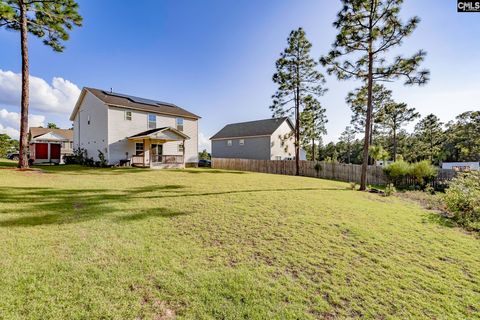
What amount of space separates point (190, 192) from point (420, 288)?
7690mm

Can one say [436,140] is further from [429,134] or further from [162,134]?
[162,134]

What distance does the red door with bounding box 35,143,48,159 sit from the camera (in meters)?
23.3

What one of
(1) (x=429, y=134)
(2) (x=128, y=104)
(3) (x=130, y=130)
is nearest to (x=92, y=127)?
(3) (x=130, y=130)

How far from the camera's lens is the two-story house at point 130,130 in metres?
19.6

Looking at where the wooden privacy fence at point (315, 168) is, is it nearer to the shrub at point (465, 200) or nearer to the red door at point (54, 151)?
the shrub at point (465, 200)

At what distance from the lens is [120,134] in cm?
2000

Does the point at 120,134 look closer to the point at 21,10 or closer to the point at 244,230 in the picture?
the point at 21,10

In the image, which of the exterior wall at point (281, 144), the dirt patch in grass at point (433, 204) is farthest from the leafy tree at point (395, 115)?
the dirt patch in grass at point (433, 204)

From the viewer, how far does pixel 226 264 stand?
12.3 ft

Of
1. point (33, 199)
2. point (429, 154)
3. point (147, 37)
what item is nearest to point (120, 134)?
point (147, 37)

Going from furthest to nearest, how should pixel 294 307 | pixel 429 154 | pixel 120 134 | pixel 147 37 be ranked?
1. pixel 429 154
2. pixel 120 134
3. pixel 147 37
4. pixel 294 307

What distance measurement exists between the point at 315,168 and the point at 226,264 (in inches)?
781

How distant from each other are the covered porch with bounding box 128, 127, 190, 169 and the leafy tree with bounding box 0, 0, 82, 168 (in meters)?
7.55

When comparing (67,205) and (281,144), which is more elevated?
(281,144)
